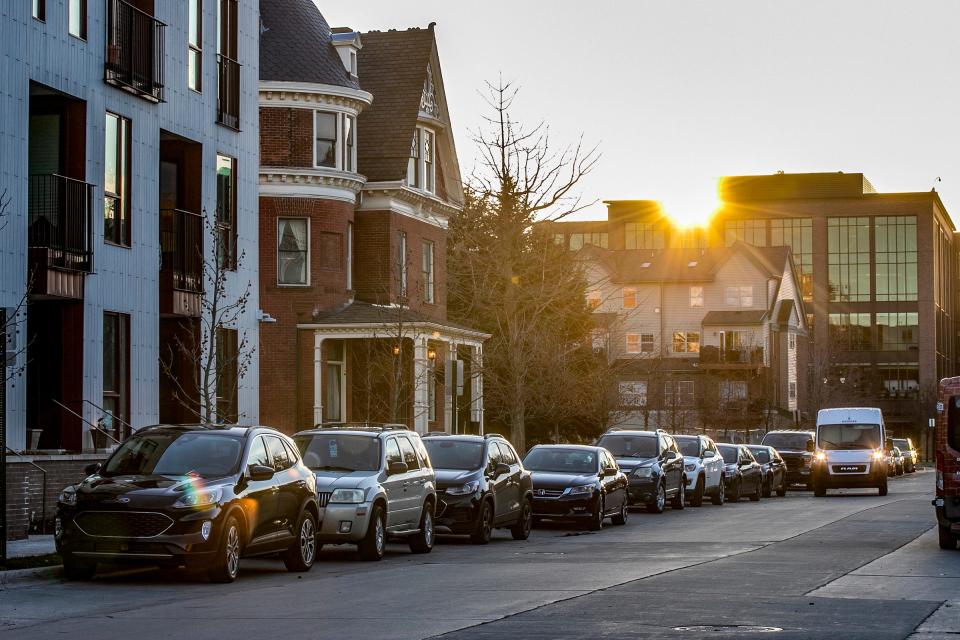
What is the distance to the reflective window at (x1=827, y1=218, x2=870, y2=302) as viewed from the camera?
131000 millimetres

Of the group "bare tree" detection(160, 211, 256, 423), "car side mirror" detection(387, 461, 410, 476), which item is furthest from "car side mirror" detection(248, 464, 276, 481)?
"bare tree" detection(160, 211, 256, 423)

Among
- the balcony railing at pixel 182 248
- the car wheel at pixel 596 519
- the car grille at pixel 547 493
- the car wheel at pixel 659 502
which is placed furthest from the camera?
the car wheel at pixel 659 502

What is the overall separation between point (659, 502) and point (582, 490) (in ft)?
21.7

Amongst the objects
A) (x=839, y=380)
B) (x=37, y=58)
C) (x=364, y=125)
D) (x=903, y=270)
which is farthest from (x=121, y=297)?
(x=903, y=270)

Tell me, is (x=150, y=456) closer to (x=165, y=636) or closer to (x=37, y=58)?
(x=165, y=636)

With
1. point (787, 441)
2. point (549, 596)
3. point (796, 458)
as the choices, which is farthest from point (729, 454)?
point (549, 596)

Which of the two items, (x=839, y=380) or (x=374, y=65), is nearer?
(x=374, y=65)

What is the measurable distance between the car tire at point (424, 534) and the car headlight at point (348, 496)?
2232 millimetres

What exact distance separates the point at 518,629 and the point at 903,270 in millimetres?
125400

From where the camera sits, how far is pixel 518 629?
12.4 metres

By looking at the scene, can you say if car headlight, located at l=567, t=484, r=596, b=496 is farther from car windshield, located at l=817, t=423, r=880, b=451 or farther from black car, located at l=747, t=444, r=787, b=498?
car windshield, located at l=817, t=423, r=880, b=451

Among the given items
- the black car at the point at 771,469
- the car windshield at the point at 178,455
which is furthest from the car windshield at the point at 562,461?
the black car at the point at 771,469

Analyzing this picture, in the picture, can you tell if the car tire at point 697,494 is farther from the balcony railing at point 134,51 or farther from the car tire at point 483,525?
the balcony railing at point 134,51

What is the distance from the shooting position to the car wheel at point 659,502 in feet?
112
